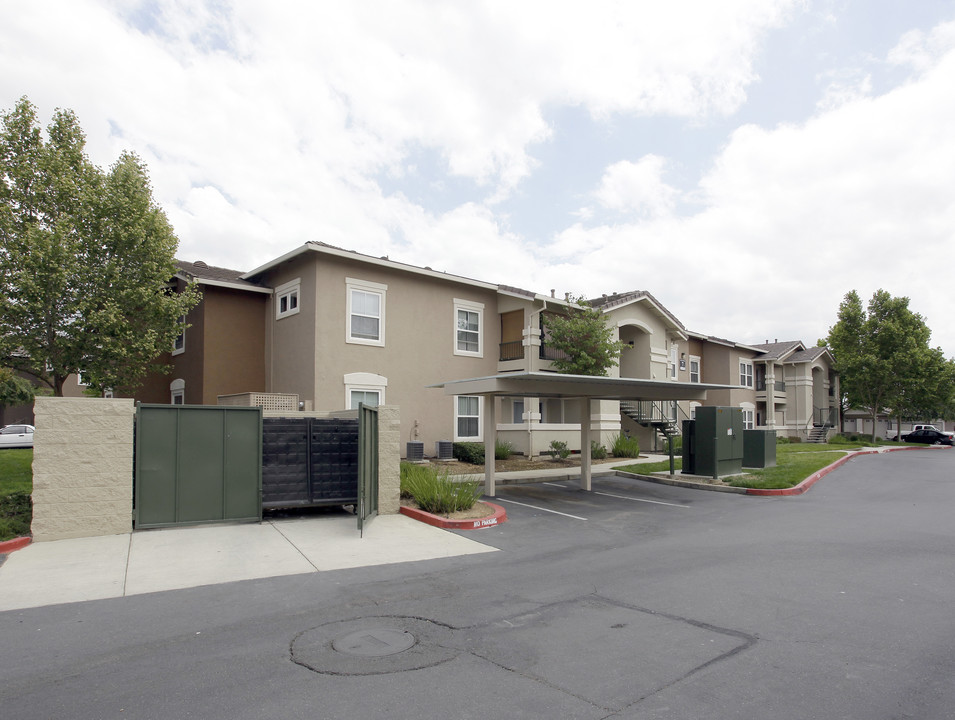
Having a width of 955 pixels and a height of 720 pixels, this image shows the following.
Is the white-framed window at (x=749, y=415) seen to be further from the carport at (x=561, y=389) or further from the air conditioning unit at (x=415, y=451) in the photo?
the air conditioning unit at (x=415, y=451)

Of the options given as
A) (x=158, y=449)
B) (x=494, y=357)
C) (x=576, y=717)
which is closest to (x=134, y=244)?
(x=158, y=449)

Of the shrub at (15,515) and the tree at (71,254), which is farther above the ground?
the tree at (71,254)

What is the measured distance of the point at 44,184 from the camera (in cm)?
1584

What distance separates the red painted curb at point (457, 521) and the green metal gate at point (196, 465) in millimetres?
2822

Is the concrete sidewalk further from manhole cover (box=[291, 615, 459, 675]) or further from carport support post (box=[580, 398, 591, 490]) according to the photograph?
carport support post (box=[580, 398, 591, 490])

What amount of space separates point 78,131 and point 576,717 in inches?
735

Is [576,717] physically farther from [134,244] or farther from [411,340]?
[411,340]

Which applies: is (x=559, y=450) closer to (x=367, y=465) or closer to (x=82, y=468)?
(x=367, y=465)

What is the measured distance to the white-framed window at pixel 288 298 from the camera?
813 inches

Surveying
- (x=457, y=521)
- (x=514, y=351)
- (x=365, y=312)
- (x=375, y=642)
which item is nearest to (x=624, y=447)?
(x=514, y=351)

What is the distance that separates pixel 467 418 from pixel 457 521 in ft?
41.0

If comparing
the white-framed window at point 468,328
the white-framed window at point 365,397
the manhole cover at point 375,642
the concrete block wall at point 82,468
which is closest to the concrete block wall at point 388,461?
the concrete block wall at point 82,468

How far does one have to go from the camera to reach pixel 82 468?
32.7ft

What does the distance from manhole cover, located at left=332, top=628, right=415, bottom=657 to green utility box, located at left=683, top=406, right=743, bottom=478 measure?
14.0 meters
